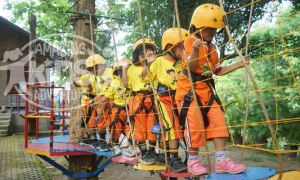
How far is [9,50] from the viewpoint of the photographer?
1418 centimetres

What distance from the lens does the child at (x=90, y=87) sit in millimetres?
4805

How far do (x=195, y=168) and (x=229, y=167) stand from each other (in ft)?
0.83

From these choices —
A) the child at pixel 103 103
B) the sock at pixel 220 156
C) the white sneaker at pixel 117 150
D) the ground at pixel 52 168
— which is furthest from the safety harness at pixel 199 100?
the ground at pixel 52 168

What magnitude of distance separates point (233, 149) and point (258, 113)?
276 cm

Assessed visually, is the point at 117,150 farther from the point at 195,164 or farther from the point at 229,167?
the point at 229,167

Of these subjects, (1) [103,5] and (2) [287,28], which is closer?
(2) [287,28]

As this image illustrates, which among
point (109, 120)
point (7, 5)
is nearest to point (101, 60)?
point (109, 120)

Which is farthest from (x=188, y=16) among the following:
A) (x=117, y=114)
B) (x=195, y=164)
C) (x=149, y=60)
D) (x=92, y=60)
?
(x=195, y=164)

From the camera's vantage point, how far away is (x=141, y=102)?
3.45 meters

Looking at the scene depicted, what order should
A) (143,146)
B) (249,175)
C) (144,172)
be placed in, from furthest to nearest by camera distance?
(144,172) < (143,146) < (249,175)

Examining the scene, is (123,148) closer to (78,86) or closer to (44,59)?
(78,86)

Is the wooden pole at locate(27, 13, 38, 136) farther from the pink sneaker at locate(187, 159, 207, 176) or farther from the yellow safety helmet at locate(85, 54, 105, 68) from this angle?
the pink sneaker at locate(187, 159, 207, 176)

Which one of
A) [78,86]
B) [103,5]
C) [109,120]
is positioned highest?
[103,5]

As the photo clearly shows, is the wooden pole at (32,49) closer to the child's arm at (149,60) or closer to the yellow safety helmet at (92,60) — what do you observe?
the yellow safety helmet at (92,60)
